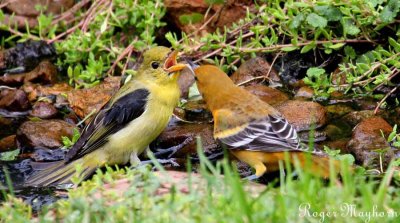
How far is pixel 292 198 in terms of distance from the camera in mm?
4520

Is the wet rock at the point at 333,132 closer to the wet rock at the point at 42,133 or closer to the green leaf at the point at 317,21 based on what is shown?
the green leaf at the point at 317,21

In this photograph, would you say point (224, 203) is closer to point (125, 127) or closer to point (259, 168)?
point (259, 168)

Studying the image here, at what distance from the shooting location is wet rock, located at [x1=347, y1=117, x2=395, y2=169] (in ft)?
22.9

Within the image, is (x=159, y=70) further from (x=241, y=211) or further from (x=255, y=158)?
(x=241, y=211)

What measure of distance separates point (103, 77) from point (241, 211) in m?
5.29

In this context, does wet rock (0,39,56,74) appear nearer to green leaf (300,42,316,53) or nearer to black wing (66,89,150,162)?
black wing (66,89,150,162)

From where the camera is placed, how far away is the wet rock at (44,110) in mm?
8752

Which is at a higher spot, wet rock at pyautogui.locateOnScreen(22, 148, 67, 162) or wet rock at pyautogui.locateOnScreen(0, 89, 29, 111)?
wet rock at pyautogui.locateOnScreen(0, 89, 29, 111)

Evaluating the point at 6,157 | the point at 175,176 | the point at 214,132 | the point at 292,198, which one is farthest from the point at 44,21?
the point at 292,198

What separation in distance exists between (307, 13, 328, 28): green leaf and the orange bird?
45.1 inches

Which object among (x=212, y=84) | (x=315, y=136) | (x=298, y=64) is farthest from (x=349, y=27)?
(x=212, y=84)

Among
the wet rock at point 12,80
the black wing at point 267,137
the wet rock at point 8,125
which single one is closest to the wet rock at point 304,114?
the black wing at point 267,137

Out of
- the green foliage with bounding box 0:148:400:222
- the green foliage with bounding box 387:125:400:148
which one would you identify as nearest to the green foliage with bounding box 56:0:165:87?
the green foliage with bounding box 387:125:400:148

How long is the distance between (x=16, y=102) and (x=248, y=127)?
3069mm
